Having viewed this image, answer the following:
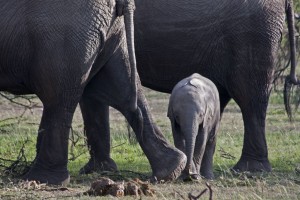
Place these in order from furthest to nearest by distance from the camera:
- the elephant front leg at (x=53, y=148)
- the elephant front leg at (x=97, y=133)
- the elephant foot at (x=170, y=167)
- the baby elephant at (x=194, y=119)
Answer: the elephant front leg at (x=97, y=133), the elephant foot at (x=170, y=167), the baby elephant at (x=194, y=119), the elephant front leg at (x=53, y=148)

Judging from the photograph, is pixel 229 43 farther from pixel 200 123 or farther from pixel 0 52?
pixel 0 52

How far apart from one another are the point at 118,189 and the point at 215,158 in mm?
4089

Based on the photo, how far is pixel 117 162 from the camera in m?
13.9

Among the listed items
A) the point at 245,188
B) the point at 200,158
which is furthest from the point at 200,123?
the point at 245,188

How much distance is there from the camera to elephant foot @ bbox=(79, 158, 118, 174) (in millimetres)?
12766

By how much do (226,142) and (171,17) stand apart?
2957 mm

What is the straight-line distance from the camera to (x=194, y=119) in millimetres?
11508

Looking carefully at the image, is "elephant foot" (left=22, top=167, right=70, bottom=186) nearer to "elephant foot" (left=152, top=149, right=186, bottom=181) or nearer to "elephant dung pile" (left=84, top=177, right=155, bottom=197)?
"elephant foot" (left=152, top=149, right=186, bottom=181)

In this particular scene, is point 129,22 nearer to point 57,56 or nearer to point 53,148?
point 57,56

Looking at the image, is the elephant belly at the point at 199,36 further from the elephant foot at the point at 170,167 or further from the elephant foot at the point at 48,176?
the elephant foot at the point at 48,176

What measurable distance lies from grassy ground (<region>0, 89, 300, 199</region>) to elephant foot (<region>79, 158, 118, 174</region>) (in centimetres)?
23

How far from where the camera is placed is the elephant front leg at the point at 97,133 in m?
12.9

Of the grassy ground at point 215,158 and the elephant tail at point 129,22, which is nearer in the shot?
the grassy ground at point 215,158

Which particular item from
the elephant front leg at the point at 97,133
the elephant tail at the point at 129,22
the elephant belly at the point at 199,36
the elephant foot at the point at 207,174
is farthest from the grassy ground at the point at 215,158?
the elephant tail at the point at 129,22
